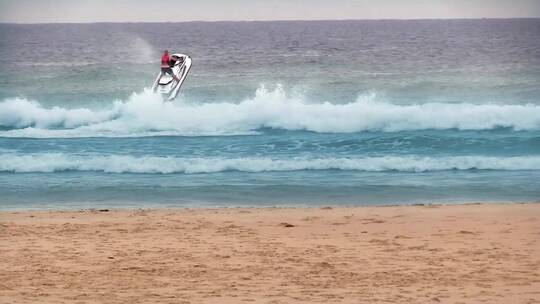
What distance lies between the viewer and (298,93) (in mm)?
30141

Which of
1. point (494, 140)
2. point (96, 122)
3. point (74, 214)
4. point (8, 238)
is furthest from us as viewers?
point (96, 122)

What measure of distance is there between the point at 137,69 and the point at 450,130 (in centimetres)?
1896

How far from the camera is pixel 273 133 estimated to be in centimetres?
1989

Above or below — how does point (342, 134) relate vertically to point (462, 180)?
above

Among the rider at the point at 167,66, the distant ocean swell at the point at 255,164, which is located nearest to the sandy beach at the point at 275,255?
the distant ocean swell at the point at 255,164

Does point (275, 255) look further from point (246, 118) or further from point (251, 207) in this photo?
point (246, 118)

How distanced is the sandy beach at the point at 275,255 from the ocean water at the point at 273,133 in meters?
1.47

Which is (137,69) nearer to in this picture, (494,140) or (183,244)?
(494,140)

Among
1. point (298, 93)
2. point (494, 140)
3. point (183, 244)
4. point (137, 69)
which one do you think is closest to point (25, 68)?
point (137, 69)

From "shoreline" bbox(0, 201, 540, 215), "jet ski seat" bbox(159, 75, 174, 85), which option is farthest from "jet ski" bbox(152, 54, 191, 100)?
"shoreline" bbox(0, 201, 540, 215)

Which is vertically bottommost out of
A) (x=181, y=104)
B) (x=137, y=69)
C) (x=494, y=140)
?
(x=494, y=140)

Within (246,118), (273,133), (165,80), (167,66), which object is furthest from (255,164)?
(165,80)

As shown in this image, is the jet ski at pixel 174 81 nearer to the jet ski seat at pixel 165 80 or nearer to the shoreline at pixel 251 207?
the jet ski seat at pixel 165 80

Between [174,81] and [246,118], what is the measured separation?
3.32 meters
